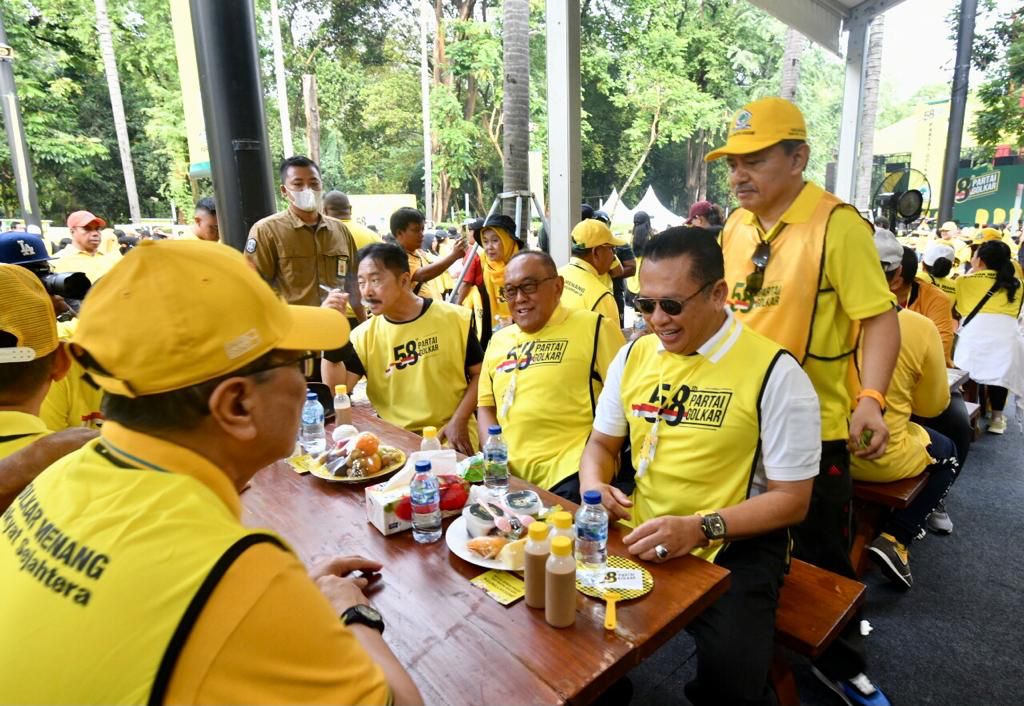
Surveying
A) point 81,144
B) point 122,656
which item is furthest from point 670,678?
point 81,144

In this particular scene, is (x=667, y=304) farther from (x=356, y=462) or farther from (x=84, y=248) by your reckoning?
(x=84, y=248)

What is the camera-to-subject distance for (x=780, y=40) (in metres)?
25.5

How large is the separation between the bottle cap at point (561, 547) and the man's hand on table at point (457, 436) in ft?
5.37

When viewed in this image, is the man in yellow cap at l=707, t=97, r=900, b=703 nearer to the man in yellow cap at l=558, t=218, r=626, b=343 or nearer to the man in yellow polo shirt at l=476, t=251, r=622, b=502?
the man in yellow polo shirt at l=476, t=251, r=622, b=502

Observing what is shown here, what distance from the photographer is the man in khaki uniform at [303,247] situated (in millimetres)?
4027

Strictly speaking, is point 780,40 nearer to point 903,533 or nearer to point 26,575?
→ point 903,533

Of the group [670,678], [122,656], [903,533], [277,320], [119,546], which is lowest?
[670,678]

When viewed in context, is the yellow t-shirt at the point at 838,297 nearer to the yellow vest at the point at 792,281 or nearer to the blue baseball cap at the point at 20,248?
the yellow vest at the point at 792,281

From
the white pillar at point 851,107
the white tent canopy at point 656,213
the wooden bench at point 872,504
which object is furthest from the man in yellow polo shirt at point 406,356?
the white tent canopy at point 656,213

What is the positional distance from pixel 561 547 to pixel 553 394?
133 cm

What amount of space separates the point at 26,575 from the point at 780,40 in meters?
30.9

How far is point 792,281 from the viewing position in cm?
226

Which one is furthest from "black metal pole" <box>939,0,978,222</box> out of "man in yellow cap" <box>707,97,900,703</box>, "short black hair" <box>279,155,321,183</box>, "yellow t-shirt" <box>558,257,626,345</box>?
"short black hair" <box>279,155,321,183</box>

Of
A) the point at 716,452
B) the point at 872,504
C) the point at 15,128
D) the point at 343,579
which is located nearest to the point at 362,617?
the point at 343,579
